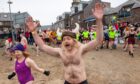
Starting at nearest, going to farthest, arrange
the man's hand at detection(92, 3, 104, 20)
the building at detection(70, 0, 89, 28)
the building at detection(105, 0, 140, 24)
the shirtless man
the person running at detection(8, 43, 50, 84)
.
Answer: the man's hand at detection(92, 3, 104, 20)
the shirtless man
the person running at detection(8, 43, 50, 84)
the building at detection(105, 0, 140, 24)
the building at detection(70, 0, 89, 28)

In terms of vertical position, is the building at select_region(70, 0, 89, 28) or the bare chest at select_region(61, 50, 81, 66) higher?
the building at select_region(70, 0, 89, 28)

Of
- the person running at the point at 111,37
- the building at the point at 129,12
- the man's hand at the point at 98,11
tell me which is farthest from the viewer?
the building at the point at 129,12

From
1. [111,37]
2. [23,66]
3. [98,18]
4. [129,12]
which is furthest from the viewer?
[129,12]

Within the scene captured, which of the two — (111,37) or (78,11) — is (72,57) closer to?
(111,37)

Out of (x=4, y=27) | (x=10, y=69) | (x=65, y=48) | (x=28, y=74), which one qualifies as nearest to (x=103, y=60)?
(x=10, y=69)

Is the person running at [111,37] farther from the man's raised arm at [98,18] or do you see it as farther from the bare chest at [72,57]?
the man's raised arm at [98,18]

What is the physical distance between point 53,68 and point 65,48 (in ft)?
29.5

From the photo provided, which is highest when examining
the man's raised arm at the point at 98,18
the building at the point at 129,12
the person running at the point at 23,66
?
the building at the point at 129,12

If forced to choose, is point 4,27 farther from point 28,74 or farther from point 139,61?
point 28,74

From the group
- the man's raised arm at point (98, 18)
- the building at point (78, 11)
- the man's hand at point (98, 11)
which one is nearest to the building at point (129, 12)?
the building at point (78, 11)

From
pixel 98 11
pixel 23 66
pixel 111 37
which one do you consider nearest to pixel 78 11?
pixel 111 37

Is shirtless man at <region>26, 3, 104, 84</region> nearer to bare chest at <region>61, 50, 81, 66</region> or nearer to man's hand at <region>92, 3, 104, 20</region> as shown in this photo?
bare chest at <region>61, 50, 81, 66</region>

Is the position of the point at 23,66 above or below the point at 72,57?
below

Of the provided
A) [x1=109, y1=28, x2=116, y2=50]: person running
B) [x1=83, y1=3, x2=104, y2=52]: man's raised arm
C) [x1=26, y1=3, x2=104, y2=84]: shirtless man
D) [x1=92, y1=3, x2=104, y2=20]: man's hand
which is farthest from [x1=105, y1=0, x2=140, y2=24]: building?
[x1=92, y1=3, x2=104, y2=20]: man's hand
